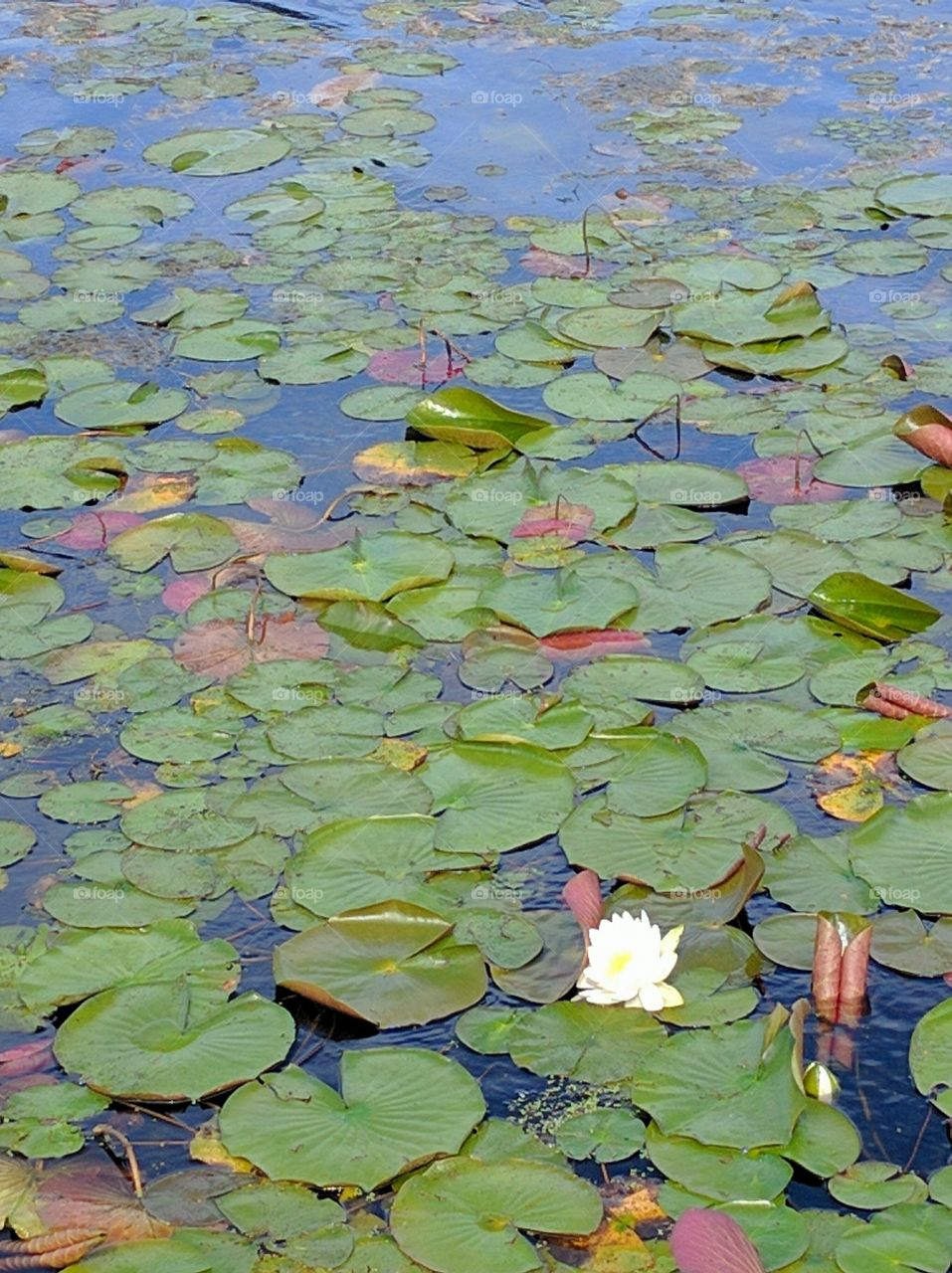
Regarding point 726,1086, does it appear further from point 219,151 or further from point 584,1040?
point 219,151

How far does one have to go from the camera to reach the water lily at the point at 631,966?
264 centimetres

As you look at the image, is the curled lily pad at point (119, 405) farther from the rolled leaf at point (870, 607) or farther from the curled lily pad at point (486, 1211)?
the curled lily pad at point (486, 1211)

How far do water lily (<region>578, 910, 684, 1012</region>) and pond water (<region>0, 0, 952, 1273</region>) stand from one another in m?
→ 0.04

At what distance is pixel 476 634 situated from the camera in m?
3.60

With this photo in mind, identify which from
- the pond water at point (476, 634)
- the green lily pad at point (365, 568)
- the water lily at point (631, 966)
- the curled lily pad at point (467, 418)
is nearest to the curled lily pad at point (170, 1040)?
the pond water at point (476, 634)

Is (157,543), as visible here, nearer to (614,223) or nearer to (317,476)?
(317,476)

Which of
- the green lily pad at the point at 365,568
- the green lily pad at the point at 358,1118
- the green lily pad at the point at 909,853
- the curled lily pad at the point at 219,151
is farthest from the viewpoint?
the curled lily pad at the point at 219,151

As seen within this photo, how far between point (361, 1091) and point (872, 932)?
0.91 meters

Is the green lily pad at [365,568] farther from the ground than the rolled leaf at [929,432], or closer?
closer

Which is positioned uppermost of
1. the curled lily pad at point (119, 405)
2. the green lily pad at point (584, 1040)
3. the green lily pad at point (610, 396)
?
the green lily pad at point (610, 396)

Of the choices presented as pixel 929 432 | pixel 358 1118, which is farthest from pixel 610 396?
pixel 358 1118

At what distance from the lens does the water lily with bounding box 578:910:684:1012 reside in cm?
264

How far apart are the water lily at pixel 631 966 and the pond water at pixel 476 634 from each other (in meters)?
0.04

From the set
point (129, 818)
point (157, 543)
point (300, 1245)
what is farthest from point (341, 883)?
point (157, 543)
